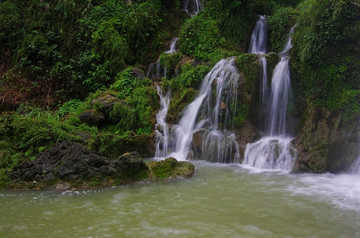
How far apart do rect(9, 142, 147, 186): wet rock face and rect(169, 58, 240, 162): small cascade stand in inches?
137

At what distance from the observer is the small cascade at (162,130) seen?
10.5 metres

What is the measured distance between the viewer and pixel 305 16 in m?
10.7

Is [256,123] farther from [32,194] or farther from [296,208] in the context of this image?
[32,194]

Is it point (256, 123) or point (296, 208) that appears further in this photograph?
point (256, 123)

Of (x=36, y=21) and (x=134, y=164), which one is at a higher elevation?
(x=36, y=21)

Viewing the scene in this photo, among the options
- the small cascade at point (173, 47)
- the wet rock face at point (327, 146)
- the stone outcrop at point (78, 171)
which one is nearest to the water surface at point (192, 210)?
the stone outcrop at point (78, 171)

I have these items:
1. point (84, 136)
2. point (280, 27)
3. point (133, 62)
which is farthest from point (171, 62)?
point (84, 136)

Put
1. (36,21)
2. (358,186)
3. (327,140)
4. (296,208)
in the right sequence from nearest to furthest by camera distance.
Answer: (296,208), (358,186), (327,140), (36,21)

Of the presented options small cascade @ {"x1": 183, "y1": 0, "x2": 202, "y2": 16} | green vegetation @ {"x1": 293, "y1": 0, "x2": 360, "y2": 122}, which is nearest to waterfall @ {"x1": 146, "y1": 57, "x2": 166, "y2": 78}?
small cascade @ {"x1": 183, "y1": 0, "x2": 202, "y2": 16}

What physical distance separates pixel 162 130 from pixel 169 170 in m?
3.94

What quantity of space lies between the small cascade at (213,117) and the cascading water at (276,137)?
2.90 feet

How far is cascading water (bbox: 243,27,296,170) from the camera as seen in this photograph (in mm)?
8773

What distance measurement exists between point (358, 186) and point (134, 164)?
5.47 m

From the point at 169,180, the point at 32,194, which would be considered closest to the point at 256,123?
the point at 169,180
